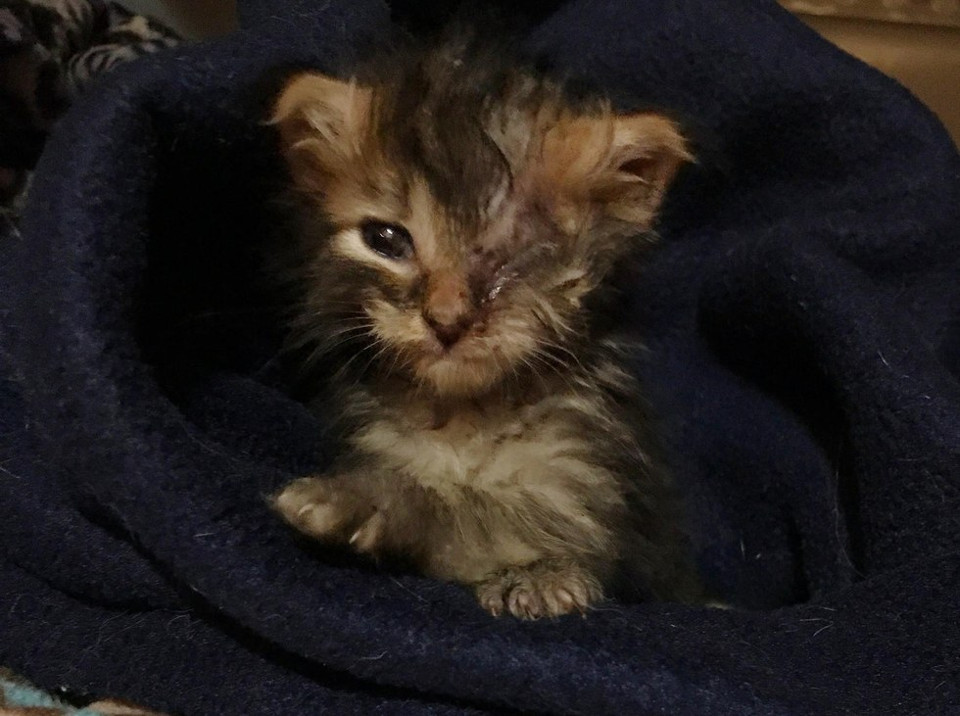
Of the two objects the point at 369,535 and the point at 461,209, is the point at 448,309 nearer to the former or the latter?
the point at 461,209

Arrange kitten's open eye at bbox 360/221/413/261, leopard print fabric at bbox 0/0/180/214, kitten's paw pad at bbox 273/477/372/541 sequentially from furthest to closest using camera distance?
leopard print fabric at bbox 0/0/180/214, kitten's open eye at bbox 360/221/413/261, kitten's paw pad at bbox 273/477/372/541

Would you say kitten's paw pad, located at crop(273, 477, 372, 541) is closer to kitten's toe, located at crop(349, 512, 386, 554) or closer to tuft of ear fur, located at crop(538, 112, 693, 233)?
kitten's toe, located at crop(349, 512, 386, 554)

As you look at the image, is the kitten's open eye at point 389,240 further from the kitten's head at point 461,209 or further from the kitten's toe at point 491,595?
the kitten's toe at point 491,595

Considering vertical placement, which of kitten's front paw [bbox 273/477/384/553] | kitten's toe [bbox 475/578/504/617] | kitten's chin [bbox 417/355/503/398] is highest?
kitten's chin [bbox 417/355/503/398]

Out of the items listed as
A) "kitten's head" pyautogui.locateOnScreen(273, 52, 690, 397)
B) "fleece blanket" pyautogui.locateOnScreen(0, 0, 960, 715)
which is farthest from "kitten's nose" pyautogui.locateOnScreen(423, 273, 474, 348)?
"fleece blanket" pyautogui.locateOnScreen(0, 0, 960, 715)

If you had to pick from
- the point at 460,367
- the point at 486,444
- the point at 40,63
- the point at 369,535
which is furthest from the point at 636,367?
the point at 40,63

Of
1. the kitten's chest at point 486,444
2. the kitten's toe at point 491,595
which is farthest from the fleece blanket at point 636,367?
the kitten's chest at point 486,444
